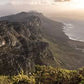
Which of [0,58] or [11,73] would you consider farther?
[0,58]

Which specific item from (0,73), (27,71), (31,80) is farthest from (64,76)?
(0,73)

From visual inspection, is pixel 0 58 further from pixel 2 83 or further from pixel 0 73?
pixel 2 83

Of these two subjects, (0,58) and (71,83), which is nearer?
(71,83)

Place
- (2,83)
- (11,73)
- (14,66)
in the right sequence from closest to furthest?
(2,83) < (11,73) < (14,66)

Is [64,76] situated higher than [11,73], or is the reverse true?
[64,76]

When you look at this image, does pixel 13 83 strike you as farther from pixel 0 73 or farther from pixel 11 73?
pixel 0 73

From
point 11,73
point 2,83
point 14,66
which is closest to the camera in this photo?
point 2,83

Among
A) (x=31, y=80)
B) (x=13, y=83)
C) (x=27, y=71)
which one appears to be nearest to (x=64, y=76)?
(x=31, y=80)

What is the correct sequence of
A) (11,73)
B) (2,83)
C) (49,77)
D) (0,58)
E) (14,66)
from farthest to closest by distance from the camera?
(0,58), (14,66), (11,73), (49,77), (2,83)

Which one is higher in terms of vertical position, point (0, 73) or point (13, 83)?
point (13, 83)
